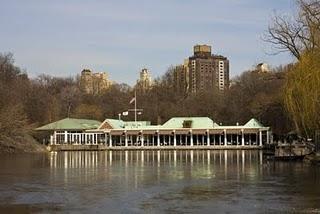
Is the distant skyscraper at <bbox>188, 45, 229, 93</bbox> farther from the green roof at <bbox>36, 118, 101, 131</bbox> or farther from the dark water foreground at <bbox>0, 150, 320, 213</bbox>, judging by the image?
the dark water foreground at <bbox>0, 150, 320, 213</bbox>

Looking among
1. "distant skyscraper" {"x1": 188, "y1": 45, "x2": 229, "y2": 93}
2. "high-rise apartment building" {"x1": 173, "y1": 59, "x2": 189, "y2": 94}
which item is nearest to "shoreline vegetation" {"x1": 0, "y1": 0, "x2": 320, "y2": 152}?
"high-rise apartment building" {"x1": 173, "y1": 59, "x2": 189, "y2": 94}

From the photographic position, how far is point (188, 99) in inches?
4208

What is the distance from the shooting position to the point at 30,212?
17750 millimetres

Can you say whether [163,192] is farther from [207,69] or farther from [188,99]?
[207,69]

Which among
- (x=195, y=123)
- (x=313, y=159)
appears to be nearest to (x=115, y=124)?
(x=195, y=123)

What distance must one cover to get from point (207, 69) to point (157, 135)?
67205 millimetres

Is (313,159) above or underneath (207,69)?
underneath

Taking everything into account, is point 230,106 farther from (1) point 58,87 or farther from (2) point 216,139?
(1) point 58,87

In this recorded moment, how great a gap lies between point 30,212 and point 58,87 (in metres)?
105

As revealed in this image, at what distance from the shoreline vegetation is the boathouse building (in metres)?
3.73

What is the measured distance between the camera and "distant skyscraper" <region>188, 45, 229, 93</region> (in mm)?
144500

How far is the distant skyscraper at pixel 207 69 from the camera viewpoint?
144500 millimetres

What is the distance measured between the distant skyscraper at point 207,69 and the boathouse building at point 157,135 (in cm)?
4855

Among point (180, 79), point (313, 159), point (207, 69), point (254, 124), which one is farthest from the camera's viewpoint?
point (207, 69)
